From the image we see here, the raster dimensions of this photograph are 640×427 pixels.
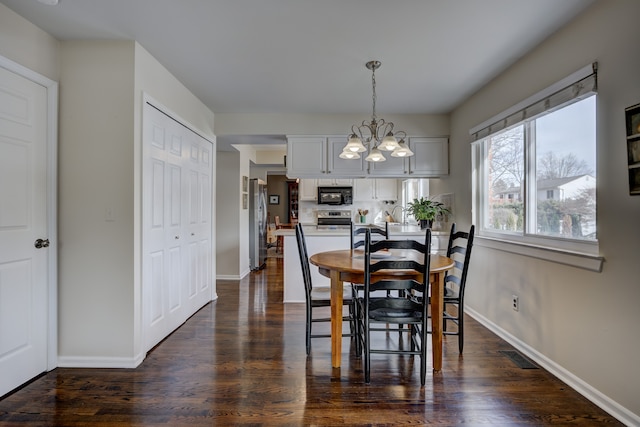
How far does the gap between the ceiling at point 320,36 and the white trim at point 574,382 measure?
234 cm

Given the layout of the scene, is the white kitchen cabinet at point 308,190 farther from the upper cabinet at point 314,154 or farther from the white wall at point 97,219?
the white wall at point 97,219

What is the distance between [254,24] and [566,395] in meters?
3.14

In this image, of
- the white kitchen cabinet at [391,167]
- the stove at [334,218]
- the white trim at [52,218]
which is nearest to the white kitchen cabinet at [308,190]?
the stove at [334,218]

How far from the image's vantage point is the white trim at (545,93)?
1.97 meters

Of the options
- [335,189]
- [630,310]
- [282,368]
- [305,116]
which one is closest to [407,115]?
[305,116]

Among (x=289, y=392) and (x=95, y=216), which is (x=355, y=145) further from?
(x=95, y=216)

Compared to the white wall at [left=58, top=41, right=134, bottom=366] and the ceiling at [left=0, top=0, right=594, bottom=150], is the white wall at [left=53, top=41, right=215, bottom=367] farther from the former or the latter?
the ceiling at [left=0, top=0, right=594, bottom=150]

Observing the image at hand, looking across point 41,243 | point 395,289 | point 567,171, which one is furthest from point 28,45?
point 567,171

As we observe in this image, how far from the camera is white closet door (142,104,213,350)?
8.39ft

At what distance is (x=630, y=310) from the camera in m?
1.68

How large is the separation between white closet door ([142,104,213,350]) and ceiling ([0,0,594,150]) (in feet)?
2.02

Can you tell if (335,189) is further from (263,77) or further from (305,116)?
(263,77)

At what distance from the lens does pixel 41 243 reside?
7.21ft

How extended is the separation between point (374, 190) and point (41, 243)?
523 cm
